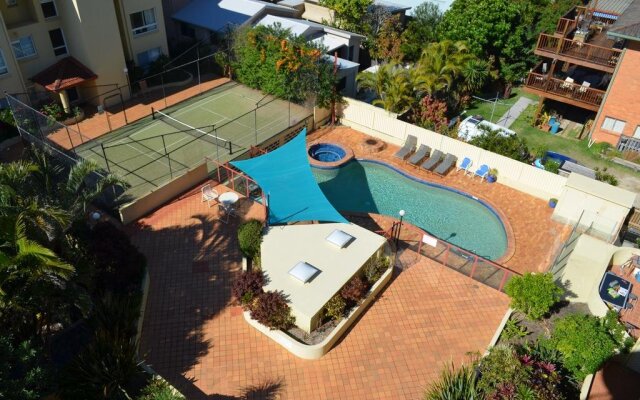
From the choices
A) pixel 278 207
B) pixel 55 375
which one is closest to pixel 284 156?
pixel 278 207

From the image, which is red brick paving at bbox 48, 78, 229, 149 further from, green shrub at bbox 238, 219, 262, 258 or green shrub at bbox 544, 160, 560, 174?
green shrub at bbox 544, 160, 560, 174

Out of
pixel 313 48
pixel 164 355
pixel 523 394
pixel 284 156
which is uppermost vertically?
pixel 313 48

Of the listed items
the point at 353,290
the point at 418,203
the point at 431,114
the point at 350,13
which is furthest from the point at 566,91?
the point at 353,290

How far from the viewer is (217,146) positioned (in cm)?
2678

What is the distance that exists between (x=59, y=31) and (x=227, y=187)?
589 inches

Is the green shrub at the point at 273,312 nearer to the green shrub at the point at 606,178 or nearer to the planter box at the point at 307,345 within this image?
the planter box at the point at 307,345

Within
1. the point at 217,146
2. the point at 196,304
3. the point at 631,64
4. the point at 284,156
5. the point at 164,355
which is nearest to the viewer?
the point at 164,355

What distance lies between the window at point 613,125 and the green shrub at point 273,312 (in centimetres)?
2507

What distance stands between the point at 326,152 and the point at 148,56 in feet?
48.6

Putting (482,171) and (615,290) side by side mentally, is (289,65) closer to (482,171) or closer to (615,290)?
(482,171)

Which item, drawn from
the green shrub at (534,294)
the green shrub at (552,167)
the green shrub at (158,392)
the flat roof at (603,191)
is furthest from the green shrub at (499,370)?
the green shrub at (552,167)

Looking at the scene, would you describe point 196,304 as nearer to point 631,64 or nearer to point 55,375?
point 55,375

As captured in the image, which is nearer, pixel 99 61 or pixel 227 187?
pixel 227 187

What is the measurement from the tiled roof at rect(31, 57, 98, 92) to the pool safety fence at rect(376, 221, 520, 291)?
19932mm
